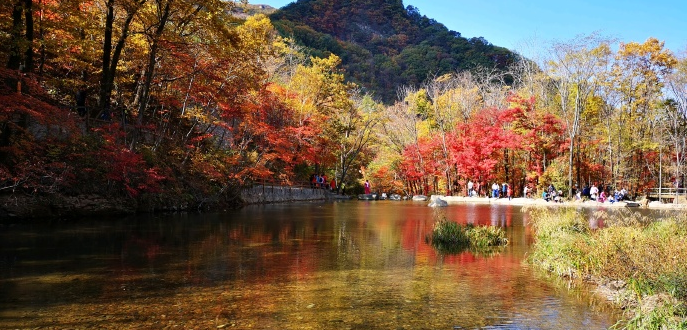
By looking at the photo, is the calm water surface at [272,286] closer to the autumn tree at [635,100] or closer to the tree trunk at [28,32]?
the tree trunk at [28,32]

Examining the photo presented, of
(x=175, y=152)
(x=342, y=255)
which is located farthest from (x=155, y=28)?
(x=342, y=255)

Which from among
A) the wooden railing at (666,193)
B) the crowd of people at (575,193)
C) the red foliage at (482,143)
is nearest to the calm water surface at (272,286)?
the crowd of people at (575,193)

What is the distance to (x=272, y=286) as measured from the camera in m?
6.92

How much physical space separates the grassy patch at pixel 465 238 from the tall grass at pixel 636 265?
1381 mm

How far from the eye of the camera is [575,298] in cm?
650

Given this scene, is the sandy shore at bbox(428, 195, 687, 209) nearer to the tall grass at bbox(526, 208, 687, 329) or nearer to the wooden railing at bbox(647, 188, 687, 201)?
the wooden railing at bbox(647, 188, 687, 201)

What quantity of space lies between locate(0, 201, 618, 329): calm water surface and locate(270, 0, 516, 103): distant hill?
5943 centimetres

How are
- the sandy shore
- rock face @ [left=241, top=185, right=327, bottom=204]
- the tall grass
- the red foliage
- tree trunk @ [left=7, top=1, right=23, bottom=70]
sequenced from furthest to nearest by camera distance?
1. the red foliage
2. rock face @ [left=241, top=185, right=327, bottom=204]
3. the sandy shore
4. tree trunk @ [left=7, top=1, right=23, bottom=70]
5. the tall grass

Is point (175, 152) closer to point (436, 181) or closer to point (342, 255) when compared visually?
point (342, 255)

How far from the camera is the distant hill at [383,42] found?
80.6 meters

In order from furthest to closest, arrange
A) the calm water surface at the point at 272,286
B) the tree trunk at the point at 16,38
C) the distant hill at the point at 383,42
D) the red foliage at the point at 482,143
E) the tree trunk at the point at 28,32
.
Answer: the distant hill at the point at 383,42, the red foliage at the point at 482,143, the tree trunk at the point at 28,32, the tree trunk at the point at 16,38, the calm water surface at the point at 272,286

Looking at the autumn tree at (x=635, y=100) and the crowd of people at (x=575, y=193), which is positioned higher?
the autumn tree at (x=635, y=100)

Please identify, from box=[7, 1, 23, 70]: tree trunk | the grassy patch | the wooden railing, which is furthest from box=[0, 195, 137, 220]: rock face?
the wooden railing

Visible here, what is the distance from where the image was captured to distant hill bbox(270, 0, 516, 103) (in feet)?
265
